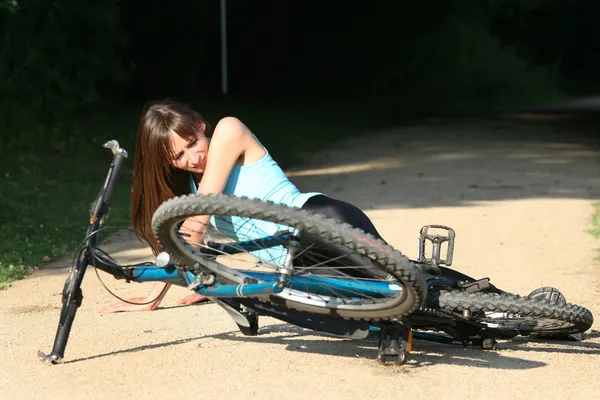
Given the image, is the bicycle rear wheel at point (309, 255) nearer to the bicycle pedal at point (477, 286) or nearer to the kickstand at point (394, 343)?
the kickstand at point (394, 343)

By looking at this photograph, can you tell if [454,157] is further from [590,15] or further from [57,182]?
[590,15]

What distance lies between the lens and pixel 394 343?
436 cm

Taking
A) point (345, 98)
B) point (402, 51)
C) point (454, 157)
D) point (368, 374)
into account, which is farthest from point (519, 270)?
point (402, 51)

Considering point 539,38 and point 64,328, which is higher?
point 539,38

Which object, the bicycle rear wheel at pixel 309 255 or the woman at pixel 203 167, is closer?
the bicycle rear wheel at pixel 309 255

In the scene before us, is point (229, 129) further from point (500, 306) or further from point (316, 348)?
point (500, 306)

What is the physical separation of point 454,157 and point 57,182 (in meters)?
5.63

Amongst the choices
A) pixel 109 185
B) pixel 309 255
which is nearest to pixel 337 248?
pixel 309 255

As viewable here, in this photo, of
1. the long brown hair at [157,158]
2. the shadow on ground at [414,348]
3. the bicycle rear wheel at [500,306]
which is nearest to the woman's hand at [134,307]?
the shadow on ground at [414,348]

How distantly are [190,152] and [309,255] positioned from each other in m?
0.75

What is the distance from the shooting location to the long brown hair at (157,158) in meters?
4.46

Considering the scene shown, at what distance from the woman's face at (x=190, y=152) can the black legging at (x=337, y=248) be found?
0.53 meters

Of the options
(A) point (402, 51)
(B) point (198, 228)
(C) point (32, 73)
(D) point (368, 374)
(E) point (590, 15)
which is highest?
(E) point (590, 15)

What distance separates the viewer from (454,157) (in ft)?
46.8
